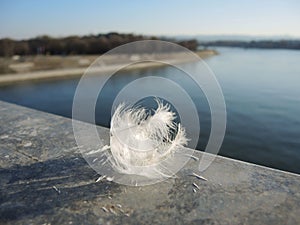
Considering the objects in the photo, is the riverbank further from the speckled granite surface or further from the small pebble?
the speckled granite surface

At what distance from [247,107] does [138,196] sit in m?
8.10

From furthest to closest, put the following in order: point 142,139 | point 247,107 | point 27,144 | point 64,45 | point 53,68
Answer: point 64,45, point 53,68, point 247,107, point 27,144, point 142,139

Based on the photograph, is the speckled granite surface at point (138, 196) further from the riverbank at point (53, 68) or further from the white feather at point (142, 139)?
the riverbank at point (53, 68)

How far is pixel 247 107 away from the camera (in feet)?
28.9

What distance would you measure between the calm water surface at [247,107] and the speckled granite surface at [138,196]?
770 mm

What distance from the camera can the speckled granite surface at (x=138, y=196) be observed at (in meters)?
1.14

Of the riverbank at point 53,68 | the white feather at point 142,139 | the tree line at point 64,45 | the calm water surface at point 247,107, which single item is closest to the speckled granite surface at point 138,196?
the white feather at point 142,139

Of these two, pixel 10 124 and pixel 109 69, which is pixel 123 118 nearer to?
pixel 10 124

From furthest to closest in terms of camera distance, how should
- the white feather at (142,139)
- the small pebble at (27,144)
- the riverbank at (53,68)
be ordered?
the riverbank at (53,68)
the small pebble at (27,144)
the white feather at (142,139)

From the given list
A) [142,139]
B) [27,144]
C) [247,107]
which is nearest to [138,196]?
[142,139]

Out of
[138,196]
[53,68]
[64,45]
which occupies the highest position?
[64,45]

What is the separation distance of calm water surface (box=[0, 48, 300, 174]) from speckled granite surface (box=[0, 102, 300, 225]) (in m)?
0.77

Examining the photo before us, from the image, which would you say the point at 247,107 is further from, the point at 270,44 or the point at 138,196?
the point at 270,44

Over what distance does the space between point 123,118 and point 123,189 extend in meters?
0.37
